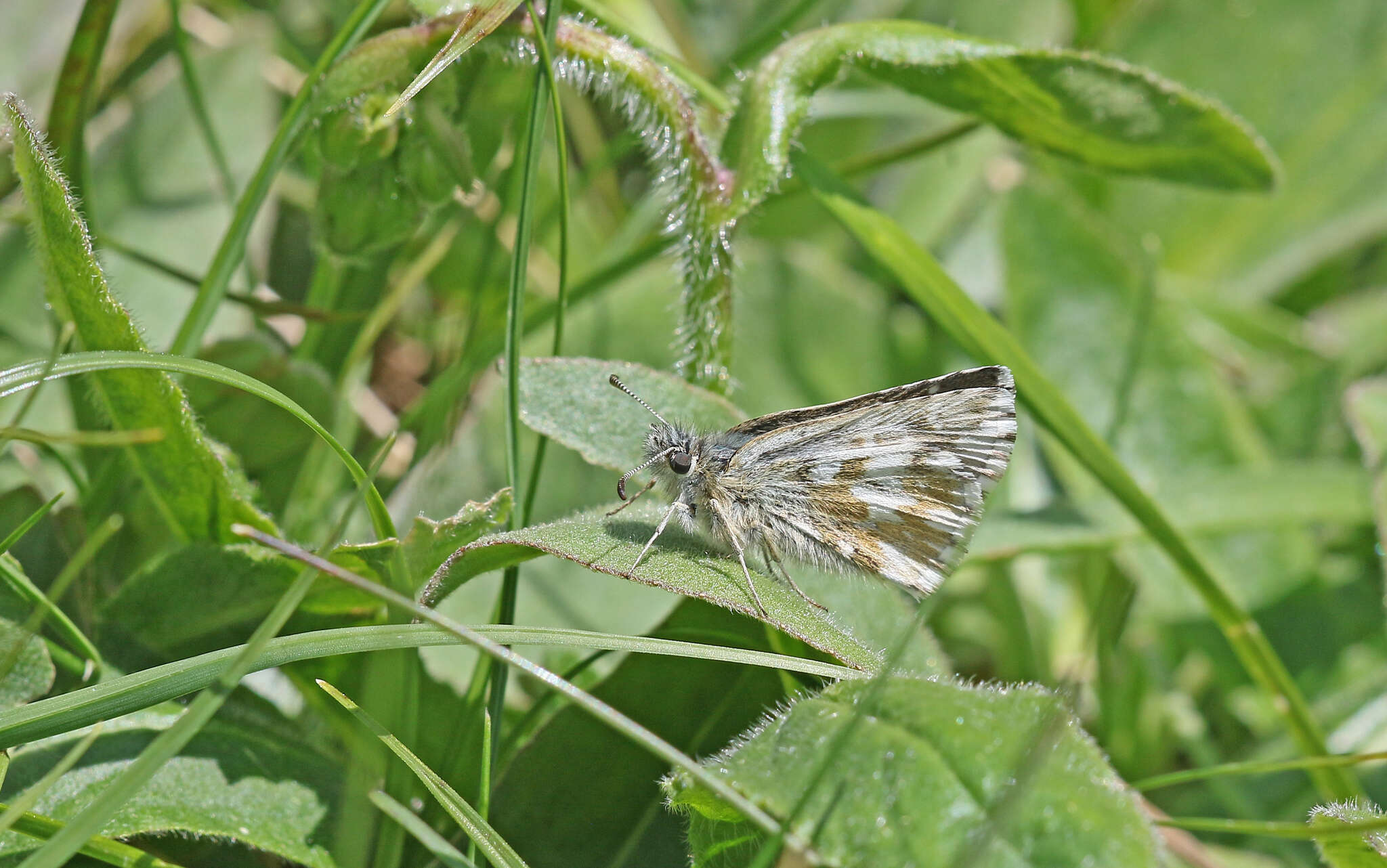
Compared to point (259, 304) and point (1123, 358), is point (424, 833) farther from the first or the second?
point (1123, 358)

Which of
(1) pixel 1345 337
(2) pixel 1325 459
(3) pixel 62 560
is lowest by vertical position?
(3) pixel 62 560

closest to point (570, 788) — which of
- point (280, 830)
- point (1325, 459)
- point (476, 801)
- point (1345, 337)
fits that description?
point (476, 801)

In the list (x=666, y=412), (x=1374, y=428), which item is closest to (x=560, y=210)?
(x=666, y=412)

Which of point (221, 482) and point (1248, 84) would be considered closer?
point (221, 482)

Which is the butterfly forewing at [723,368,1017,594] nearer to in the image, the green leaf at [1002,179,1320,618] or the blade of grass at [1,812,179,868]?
the green leaf at [1002,179,1320,618]

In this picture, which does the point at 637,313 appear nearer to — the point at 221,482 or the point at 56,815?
the point at 221,482

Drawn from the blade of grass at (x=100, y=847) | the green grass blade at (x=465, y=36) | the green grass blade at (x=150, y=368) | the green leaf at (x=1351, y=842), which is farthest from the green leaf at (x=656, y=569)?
the green grass blade at (x=465, y=36)

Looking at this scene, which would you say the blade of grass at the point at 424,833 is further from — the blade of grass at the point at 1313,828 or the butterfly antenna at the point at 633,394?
the blade of grass at the point at 1313,828

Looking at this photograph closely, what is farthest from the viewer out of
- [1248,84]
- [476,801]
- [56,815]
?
[1248,84]
